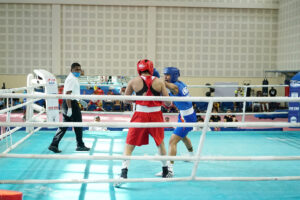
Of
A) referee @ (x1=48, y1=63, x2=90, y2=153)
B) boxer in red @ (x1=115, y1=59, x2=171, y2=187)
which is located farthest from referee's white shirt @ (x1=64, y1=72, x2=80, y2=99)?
boxer in red @ (x1=115, y1=59, x2=171, y2=187)

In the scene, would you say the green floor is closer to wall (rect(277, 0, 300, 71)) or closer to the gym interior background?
wall (rect(277, 0, 300, 71))

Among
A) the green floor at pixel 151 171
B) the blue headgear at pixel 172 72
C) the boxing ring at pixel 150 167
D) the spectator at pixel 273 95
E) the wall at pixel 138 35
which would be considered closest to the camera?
the boxing ring at pixel 150 167

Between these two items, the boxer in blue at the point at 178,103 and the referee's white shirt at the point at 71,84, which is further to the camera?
the referee's white shirt at the point at 71,84

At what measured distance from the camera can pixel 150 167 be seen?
3.73m

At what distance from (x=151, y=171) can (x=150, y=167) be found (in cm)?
16

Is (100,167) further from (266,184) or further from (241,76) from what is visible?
(241,76)

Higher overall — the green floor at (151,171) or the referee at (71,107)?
the referee at (71,107)

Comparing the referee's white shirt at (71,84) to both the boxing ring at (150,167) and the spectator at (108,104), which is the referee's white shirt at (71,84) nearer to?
the boxing ring at (150,167)

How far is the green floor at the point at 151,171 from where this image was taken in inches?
111

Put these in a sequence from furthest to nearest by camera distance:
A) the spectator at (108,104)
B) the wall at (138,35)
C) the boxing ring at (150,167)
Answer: the wall at (138,35) → the spectator at (108,104) → the boxing ring at (150,167)

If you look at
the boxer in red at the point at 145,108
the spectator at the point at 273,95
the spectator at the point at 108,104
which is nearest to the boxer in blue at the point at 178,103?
the boxer in red at the point at 145,108

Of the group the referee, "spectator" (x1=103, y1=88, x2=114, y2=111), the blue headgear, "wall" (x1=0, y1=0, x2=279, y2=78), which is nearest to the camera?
the blue headgear

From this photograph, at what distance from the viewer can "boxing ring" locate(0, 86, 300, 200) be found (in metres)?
2.52

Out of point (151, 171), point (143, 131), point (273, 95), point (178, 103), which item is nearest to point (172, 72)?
point (178, 103)
